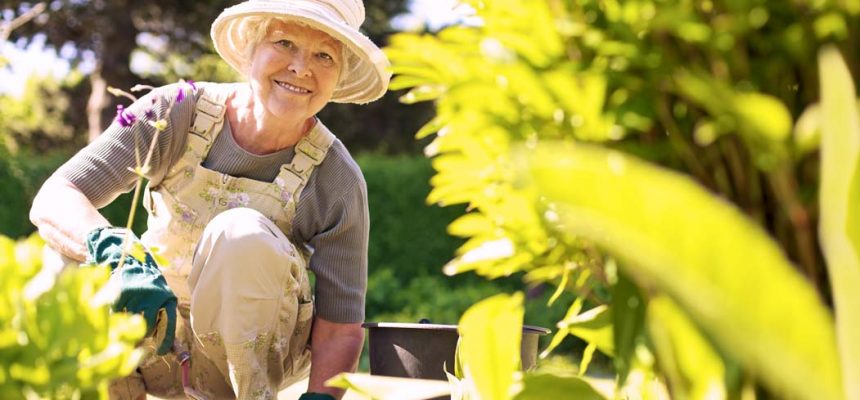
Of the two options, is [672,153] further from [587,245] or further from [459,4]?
[459,4]

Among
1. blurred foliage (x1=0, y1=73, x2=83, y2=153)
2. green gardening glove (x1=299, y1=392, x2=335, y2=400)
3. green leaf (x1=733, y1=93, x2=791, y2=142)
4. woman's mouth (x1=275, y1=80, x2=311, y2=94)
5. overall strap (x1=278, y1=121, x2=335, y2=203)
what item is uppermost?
green leaf (x1=733, y1=93, x2=791, y2=142)

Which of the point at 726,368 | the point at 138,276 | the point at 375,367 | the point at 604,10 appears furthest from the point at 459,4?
the point at 375,367

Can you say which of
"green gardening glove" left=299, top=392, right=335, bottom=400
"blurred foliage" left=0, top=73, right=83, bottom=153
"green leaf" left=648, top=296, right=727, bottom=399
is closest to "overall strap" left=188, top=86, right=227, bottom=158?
"green gardening glove" left=299, top=392, right=335, bottom=400

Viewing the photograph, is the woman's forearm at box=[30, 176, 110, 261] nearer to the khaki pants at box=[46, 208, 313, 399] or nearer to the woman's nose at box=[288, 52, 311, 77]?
the khaki pants at box=[46, 208, 313, 399]

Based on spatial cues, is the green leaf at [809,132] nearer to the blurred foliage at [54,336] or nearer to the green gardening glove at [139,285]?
the blurred foliage at [54,336]

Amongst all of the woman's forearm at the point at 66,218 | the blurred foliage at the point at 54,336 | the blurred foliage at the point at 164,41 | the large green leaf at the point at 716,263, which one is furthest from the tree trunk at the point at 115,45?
the large green leaf at the point at 716,263

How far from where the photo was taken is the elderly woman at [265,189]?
8.95ft

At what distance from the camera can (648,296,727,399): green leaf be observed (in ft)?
2.77

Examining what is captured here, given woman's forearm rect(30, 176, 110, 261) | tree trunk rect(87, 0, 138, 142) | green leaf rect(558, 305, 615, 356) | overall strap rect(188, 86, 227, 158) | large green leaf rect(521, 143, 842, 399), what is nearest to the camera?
large green leaf rect(521, 143, 842, 399)

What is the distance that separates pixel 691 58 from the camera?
101 cm

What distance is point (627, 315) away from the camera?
1086 mm

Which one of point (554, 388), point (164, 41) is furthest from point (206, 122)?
point (164, 41)

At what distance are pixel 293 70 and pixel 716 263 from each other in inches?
89.3

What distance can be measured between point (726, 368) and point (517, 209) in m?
0.31
